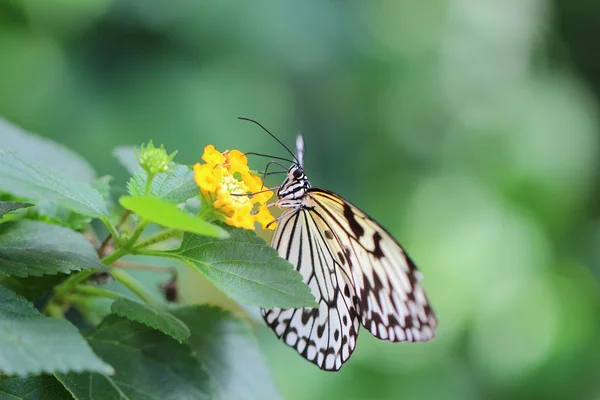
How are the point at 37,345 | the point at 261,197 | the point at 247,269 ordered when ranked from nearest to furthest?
the point at 37,345, the point at 247,269, the point at 261,197

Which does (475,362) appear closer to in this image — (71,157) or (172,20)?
(172,20)

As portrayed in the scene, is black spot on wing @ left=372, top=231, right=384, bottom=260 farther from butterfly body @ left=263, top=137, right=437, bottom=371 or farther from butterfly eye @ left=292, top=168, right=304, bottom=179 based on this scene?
butterfly eye @ left=292, top=168, right=304, bottom=179

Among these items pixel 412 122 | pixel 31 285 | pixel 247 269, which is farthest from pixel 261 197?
pixel 412 122

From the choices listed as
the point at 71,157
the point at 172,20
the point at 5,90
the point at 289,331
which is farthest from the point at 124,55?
the point at 289,331

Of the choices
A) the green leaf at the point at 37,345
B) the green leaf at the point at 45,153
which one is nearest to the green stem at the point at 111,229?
the green leaf at the point at 37,345

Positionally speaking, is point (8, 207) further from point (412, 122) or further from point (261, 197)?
point (412, 122)
